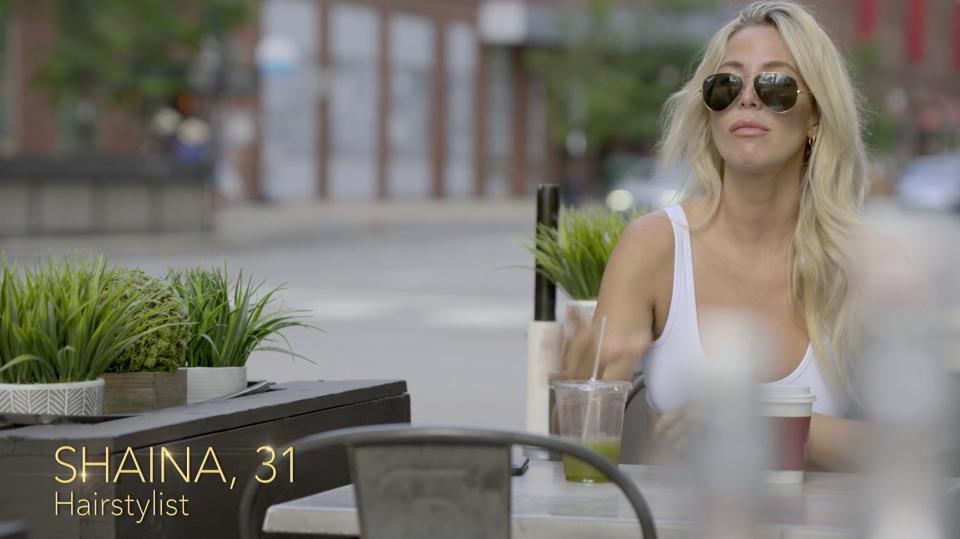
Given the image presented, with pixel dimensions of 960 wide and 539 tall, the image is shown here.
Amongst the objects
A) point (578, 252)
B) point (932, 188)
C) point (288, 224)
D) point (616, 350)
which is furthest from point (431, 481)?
point (932, 188)

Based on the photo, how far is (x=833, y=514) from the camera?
2.36 metres

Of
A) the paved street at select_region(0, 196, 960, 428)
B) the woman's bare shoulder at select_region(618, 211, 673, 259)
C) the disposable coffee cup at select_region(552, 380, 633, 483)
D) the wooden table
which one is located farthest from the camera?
the paved street at select_region(0, 196, 960, 428)

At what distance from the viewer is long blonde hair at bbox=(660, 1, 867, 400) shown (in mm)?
3289

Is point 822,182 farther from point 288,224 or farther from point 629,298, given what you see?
point 288,224

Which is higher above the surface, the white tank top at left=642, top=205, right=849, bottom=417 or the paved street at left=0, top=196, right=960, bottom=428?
the white tank top at left=642, top=205, right=849, bottom=417

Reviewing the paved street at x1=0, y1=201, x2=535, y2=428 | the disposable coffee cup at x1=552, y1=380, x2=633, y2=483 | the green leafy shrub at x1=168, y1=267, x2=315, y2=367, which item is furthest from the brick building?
the disposable coffee cup at x1=552, y1=380, x2=633, y2=483

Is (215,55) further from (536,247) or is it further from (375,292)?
(536,247)

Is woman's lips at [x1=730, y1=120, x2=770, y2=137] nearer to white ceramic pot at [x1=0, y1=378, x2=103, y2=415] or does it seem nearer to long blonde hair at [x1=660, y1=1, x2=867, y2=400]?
long blonde hair at [x1=660, y1=1, x2=867, y2=400]

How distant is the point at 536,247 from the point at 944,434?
3.42 meters

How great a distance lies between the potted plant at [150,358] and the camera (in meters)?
3.21

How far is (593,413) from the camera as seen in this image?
2775 millimetres

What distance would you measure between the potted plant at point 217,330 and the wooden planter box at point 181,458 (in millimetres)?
120

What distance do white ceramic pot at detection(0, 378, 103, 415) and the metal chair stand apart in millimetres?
1005

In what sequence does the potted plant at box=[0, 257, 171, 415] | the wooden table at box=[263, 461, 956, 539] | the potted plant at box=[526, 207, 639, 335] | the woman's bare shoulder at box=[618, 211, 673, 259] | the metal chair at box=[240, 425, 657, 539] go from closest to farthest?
the metal chair at box=[240, 425, 657, 539] → the wooden table at box=[263, 461, 956, 539] → the potted plant at box=[0, 257, 171, 415] → the woman's bare shoulder at box=[618, 211, 673, 259] → the potted plant at box=[526, 207, 639, 335]
